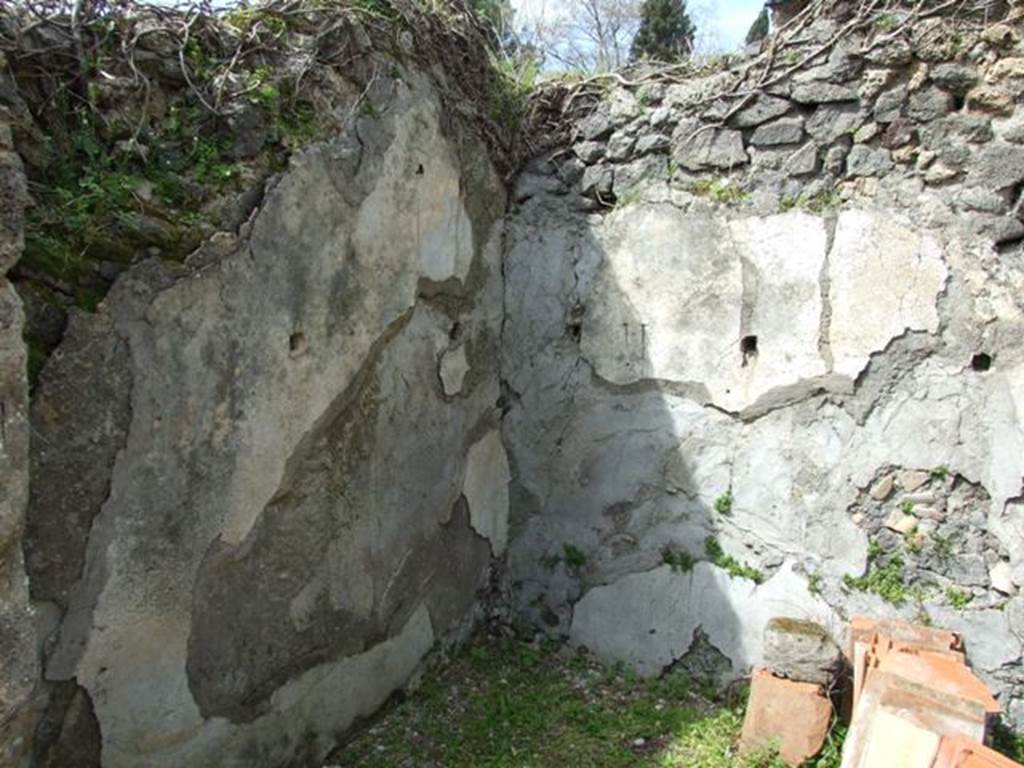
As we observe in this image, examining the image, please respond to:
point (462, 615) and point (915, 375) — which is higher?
point (915, 375)

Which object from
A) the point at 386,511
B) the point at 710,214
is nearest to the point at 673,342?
the point at 710,214

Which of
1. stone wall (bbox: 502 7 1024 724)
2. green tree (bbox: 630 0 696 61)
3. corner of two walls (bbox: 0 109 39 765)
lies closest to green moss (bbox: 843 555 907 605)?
stone wall (bbox: 502 7 1024 724)

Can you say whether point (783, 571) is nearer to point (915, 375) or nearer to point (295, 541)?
point (915, 375)

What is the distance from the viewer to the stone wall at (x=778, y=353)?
99.9 inches

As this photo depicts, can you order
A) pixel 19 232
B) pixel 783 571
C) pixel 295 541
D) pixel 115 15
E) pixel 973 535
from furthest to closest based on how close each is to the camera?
1. pixel 783 571
2. pixel 973 535
3. pixel 295 541
4. pixel 115 15
5. pixel 19 232

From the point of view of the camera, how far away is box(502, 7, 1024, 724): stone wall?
2.54 m

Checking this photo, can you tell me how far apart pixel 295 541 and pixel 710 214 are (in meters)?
1.87

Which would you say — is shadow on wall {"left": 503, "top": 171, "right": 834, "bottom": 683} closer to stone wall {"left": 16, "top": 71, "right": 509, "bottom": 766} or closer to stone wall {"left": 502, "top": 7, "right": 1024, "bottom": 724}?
stone wall {"left": 502, "top": 7, "right": 1024, "bottom": 724}

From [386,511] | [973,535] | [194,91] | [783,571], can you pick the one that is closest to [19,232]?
[194,91]

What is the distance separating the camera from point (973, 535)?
8.27ft

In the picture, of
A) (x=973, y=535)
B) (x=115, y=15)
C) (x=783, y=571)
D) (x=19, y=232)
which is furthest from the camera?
(x=783, y=571)

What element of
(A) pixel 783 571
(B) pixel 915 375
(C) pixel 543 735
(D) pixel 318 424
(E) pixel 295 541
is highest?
(B) pixel 915 375

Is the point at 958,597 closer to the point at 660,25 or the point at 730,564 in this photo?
the point at 730,564

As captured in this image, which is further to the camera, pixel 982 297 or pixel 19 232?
pixel 982 297
